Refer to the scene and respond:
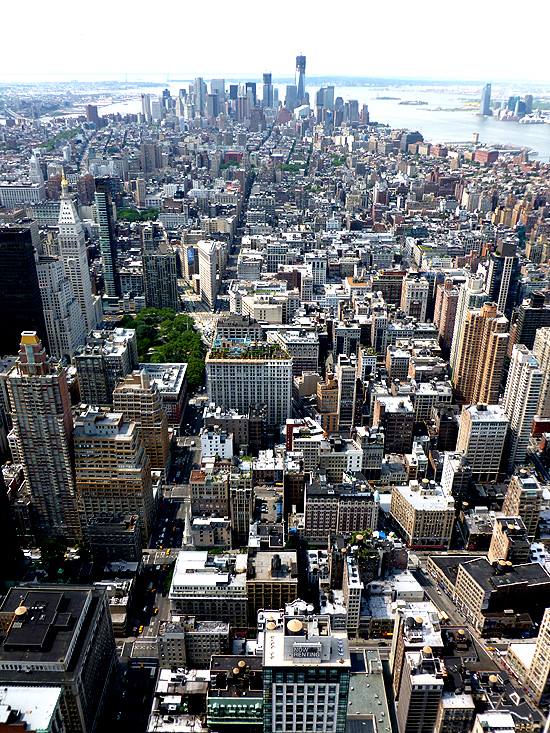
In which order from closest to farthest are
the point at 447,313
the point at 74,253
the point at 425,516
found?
the point at 425,516 → the point at 74,253 → the point at 447,313

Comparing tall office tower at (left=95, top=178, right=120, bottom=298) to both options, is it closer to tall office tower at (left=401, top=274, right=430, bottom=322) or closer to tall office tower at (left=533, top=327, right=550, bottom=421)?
tall office tower at (left=401, top=274, right=430, bottom=322)

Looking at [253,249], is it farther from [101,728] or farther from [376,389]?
[101,728]

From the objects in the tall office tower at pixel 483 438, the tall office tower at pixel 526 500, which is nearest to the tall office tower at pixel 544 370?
the tall office tower at pixel 483 438

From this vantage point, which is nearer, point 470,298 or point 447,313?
point 470,298

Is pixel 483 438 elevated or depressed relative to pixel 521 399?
depressed

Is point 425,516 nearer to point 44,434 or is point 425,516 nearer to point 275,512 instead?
point 275,512

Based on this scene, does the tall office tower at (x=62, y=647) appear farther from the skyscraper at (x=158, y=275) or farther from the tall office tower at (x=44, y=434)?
the skyscraper at (x=158, y=275)

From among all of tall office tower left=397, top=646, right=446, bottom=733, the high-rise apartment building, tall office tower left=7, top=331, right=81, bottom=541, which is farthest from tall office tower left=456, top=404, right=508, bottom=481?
tall office tower left=7, top=331, right=81, bottom=541

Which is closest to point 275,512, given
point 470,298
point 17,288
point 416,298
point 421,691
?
point 421,691
